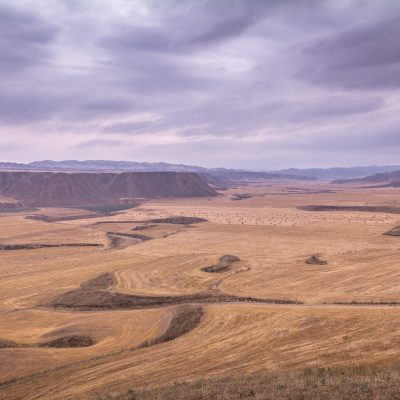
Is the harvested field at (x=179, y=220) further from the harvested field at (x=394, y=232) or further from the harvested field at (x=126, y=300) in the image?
the harvested field at (x=126, y=300)

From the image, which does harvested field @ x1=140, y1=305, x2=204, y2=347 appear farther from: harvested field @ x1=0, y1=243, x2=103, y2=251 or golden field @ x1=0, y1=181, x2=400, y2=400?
harvested field @ x1=0, y1=243, x2=103, y2=251

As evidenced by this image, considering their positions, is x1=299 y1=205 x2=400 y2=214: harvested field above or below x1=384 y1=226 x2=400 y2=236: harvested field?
above

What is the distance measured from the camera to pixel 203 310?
106 feet

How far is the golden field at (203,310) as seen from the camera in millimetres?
22266

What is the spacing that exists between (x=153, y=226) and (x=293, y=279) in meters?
54.4

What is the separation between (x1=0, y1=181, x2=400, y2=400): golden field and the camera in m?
22.3

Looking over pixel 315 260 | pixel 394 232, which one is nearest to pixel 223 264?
pixel 315 260

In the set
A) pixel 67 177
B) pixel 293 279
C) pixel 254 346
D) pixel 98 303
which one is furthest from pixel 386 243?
pixel 67 177

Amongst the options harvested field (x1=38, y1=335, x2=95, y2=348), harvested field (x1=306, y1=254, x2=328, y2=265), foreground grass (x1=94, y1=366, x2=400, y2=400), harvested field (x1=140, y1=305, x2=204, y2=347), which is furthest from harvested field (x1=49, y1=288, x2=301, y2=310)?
foreground grass (x1=94, y1=366, x2=400, y2=400)

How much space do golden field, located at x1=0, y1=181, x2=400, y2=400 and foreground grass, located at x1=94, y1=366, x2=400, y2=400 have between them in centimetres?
183

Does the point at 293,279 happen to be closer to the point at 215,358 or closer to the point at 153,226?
the point at 215,358

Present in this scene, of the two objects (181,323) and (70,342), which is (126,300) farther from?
(70,342)

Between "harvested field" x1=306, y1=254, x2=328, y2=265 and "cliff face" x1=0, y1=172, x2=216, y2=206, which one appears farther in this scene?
"cliff face" x1=0, y1=172, x2=216, y2=206

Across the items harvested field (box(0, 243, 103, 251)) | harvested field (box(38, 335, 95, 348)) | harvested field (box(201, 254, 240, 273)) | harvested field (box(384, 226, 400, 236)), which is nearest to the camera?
harvested field (box(38, 335, 95, 348))
